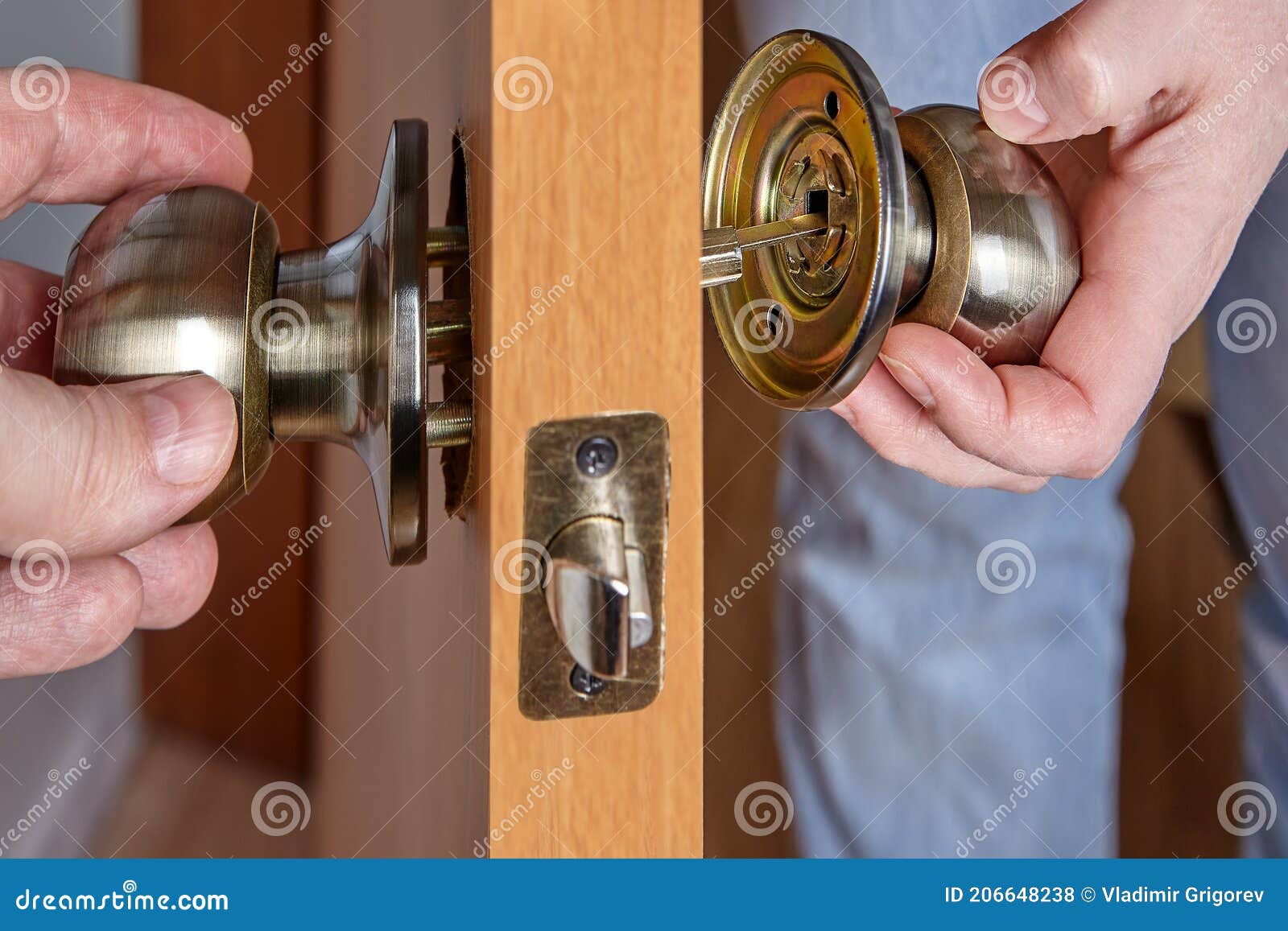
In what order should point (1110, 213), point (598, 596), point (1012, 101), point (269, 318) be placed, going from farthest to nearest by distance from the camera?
point (1110, 213) < point (1012, 101) < point (269, 318) < point (598, 596)

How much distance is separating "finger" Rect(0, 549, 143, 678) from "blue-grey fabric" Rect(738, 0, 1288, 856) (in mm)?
449

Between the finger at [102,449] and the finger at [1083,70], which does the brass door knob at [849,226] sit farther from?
the finger at [102,449]

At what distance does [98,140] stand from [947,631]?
1.99ft

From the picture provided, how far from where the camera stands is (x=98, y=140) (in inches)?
20.1

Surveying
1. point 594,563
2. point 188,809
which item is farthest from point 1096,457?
point 188,809

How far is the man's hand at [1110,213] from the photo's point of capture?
48 centimetres

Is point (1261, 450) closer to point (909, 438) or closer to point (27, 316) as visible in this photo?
point (909, 438)

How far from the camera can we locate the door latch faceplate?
9.6 inches

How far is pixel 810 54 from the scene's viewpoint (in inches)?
14.5

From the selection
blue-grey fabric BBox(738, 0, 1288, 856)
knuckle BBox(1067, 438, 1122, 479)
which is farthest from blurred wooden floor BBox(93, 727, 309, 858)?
knuckle BBox(1067, 438, 1122, 479)

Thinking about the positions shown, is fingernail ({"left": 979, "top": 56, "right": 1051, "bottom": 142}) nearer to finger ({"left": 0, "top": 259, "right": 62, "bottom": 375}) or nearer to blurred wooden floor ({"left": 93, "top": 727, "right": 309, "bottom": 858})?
finger ({"left": 0, "top": 259, "right": 62, "bottom": 375})

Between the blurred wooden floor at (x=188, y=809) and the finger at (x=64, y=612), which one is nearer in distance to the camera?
the finger at (x=64, y=612)

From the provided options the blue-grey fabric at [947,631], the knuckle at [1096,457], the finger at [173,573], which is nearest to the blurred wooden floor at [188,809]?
the finger at [173,573]

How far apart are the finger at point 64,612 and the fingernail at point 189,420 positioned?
0.52 feet
